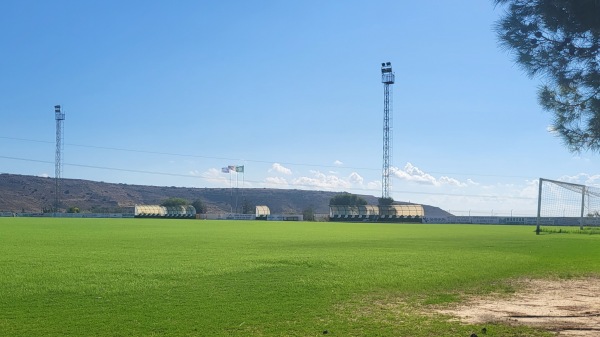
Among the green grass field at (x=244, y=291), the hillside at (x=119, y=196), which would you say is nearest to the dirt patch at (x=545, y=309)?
the green grass field at (x=244, y=291)

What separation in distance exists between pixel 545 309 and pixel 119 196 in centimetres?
16124

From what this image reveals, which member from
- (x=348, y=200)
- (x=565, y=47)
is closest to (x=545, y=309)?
(x=565, y=47)

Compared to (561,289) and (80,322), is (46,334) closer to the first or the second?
(80,322)

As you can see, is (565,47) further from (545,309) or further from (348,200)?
(348,200)

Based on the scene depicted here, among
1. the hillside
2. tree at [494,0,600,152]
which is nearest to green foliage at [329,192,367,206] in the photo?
the hillside

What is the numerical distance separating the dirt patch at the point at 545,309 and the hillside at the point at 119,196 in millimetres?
109201

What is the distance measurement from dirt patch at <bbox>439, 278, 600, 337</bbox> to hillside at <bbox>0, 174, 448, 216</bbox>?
109201 millimetres

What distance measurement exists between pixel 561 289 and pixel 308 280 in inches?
183

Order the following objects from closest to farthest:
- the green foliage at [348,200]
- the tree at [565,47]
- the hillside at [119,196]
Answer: the tree at [565,47] < the green foliage at [348,200] < the hillside at [119,196]

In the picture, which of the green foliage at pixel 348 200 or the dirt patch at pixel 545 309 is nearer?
the dirt patch at pixel 545 309

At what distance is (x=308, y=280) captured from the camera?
34.5 feet

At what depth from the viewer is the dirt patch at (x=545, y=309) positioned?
7016 millimetres

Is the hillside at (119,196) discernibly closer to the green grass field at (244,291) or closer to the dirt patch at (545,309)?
the green grass field at (244,291)

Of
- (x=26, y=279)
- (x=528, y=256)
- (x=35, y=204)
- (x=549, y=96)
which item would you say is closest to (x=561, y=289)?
(x=549, y=96)
